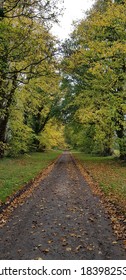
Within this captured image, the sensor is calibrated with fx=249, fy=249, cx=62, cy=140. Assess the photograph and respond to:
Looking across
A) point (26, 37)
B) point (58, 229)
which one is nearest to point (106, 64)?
point (26, 37)

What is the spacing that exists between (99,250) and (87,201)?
4.11 meters

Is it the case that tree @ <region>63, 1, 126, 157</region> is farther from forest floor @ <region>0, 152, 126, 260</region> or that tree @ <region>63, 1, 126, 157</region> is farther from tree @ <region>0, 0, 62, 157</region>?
forest floor @ <region>0, 152, 126, 260</region>

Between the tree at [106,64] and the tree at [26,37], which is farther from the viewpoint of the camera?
the tree at [106,64]

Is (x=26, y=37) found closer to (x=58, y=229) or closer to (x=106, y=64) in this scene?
(x=58, y=229)

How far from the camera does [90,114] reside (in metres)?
20.4

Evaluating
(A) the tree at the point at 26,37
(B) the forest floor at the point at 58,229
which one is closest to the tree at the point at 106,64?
(A) the tree at the point at 26,37

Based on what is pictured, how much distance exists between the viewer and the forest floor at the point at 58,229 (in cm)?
546

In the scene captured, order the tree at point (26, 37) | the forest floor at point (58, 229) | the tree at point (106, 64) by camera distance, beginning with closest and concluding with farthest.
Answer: the forest floor at point (58, 229) → the tree at point (26, 37) → the tree at point (106, 64)

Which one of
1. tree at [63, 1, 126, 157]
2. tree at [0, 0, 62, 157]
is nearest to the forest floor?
tree at [0, 0, 62, 157]

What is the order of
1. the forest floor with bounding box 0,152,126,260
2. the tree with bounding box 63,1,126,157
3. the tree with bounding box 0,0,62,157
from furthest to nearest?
the tree with bounding box 63,1,126,157 → the tree with bounding box 0,0,62,157 → the forest floor with bounding box 0,152,126,260

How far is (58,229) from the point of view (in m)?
6.87

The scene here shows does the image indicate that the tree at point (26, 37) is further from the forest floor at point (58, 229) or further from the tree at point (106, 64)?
the tree at point (106, 64)

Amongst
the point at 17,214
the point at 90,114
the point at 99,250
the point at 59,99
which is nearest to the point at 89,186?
the point at 17,214

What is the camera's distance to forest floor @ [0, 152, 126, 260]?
5457mm
